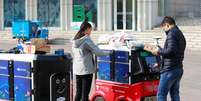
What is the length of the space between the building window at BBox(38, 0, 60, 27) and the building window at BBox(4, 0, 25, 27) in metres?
1.51

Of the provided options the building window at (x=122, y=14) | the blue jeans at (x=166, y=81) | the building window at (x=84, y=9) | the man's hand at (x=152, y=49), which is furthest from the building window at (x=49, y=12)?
the blue jeans at (x=166, y=81)

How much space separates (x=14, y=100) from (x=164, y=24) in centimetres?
243

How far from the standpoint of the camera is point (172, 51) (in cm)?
744

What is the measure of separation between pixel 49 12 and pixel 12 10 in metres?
3.29

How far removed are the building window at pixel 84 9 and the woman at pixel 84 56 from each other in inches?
1063

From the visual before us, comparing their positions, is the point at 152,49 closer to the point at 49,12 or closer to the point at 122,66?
the point at 122,66

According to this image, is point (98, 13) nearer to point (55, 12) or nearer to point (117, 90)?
point (55, 12)

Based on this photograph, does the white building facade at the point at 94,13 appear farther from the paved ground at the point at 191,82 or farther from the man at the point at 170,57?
the man at the point at 170,57

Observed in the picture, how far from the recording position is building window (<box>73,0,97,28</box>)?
34969mm

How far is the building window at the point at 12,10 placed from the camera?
126ft

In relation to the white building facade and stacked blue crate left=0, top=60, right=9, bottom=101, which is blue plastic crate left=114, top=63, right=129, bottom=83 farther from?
the white building facade

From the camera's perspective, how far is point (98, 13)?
3422 centimetres

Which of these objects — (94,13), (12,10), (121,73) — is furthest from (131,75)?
(12,10)

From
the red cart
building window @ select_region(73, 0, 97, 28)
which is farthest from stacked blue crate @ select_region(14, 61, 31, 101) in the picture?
building window @ select_region(73, 0, 97, 28)
